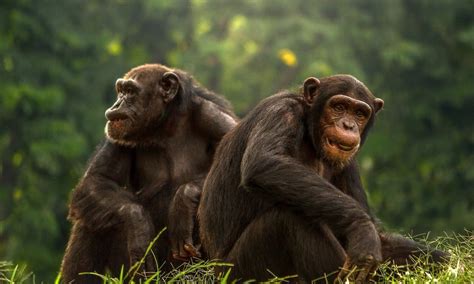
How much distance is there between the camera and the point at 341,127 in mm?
7699

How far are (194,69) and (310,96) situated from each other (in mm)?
24762

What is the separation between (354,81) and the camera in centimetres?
792

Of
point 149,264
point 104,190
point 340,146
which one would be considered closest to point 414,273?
point 340,146

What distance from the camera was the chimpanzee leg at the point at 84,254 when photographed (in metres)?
9.44

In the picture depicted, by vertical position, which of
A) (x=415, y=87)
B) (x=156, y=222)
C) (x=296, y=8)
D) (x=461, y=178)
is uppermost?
(x=156, y=222)

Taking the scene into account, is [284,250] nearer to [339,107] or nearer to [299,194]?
[299,194]

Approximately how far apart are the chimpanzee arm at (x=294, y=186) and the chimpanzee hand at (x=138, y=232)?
174 centimetres

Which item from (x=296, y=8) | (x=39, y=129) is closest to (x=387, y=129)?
(x=296, y=8)

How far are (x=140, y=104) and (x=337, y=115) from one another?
7.98 feet

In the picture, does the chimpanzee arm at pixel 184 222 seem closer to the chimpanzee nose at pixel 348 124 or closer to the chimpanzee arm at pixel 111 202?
the chimpanzee arm at pixel 111 202

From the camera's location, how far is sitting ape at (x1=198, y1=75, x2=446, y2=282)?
7.15 m

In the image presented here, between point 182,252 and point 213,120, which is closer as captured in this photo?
point 182,252

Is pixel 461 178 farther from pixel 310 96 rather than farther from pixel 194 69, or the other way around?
pixel 310 96

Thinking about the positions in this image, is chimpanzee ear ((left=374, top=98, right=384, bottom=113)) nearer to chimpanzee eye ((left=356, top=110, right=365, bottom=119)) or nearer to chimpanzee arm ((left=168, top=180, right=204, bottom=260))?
chimpanzee eye ((left=356, top=110, right=365, bottom=119))
